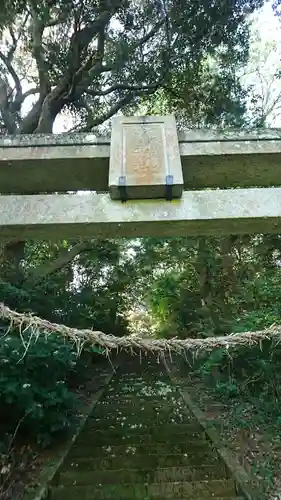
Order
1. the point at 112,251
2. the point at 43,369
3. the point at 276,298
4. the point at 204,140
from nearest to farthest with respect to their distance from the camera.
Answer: the point at 204,140
the point at 43,369
the point at 276,298
the point at 112,251

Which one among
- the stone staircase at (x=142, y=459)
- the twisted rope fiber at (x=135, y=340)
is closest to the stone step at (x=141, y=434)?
the stone staircase at (x=142, y=459)

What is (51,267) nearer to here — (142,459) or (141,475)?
(142,459)

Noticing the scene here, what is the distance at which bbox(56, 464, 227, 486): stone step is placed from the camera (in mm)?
3980

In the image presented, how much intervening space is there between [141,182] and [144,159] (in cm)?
22

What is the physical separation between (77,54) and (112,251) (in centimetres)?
479

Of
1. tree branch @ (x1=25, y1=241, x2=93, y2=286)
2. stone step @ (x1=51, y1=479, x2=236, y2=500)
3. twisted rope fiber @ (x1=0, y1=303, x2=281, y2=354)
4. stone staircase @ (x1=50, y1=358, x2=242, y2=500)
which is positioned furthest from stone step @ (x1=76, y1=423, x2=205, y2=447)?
twisted rope fiber @ (x1=0, y1=303, x2=281, y2=354)

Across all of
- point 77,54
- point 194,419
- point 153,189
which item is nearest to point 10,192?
point 153,189

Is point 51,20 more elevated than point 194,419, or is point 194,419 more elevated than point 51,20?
point 51,20

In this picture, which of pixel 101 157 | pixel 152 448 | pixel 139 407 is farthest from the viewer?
pixel 139 407

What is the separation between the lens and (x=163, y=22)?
8164mm

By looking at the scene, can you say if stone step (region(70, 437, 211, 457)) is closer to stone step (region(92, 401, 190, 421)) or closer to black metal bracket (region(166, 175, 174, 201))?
stone step (region(92, 401, 190, 421))

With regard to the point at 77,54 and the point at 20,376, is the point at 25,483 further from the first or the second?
the point at 77,54

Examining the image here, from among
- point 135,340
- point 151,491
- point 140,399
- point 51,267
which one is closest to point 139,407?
point 140,399

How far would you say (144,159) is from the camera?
2199 mm
